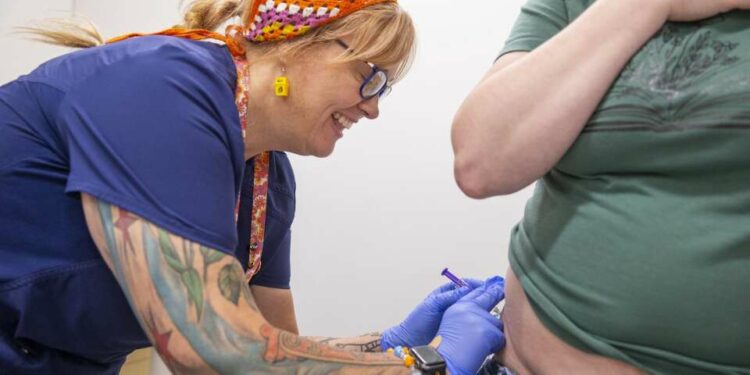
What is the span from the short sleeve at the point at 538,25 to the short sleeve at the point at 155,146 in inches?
15.6

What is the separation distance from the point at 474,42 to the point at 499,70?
4.80ft

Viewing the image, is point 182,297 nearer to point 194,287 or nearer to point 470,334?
point 194,287

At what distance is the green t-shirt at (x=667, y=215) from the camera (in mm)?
592

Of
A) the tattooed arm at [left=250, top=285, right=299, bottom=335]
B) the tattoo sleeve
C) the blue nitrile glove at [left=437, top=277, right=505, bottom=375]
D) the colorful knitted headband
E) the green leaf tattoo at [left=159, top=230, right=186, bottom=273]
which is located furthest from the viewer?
the tattooed arm at [left=250, top=285, right=299, bottom=335]

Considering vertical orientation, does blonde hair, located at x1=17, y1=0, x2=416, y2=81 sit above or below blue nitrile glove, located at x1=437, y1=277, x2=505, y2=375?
above

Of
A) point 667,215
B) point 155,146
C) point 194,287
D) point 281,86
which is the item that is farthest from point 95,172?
point 667,215

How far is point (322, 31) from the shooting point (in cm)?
106

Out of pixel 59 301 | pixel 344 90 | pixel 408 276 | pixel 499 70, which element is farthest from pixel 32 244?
pixel 408 276

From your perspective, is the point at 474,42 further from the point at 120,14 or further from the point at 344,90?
the point at 120,14

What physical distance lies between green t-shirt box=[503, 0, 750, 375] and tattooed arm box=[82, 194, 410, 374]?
361 millimetres

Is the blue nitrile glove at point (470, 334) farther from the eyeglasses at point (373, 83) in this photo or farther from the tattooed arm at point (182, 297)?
the eyeglasses at point (373, 83)

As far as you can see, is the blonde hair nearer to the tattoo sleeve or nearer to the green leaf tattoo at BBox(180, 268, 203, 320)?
the green leaf tattoo at BBox(180, 268, 203, 320)

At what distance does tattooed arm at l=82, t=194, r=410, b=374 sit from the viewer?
70cm

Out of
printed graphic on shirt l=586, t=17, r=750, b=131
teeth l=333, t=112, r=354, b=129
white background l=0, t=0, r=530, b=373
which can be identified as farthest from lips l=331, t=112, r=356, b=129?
white background l=0, t=0, r=530, b=373
